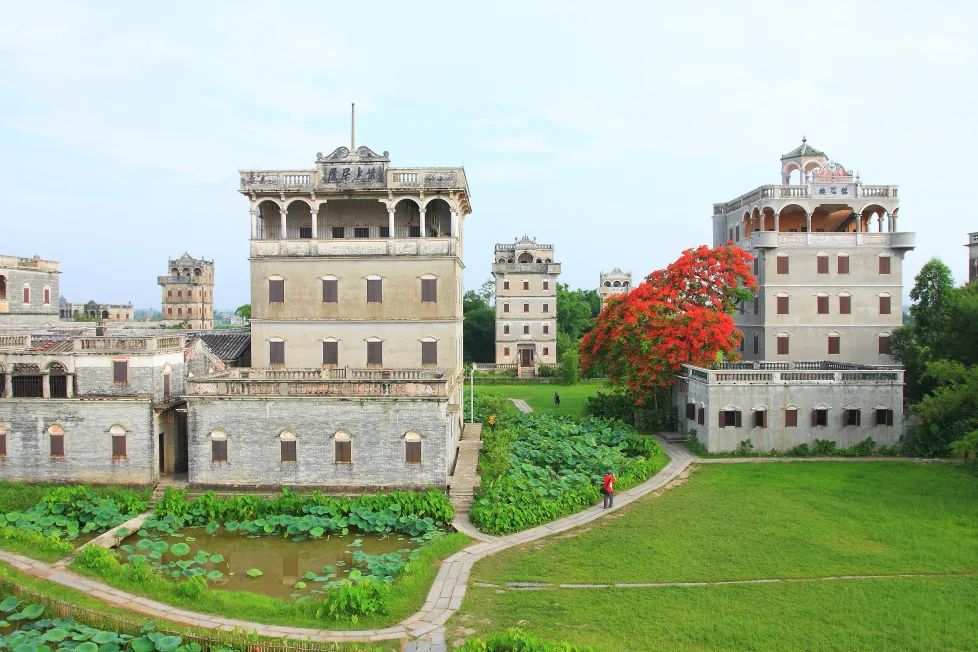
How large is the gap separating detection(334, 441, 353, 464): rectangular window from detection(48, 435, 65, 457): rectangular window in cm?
1032

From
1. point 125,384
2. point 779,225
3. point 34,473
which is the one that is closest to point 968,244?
point 779,225

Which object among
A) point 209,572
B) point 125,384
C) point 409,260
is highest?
point 409,260

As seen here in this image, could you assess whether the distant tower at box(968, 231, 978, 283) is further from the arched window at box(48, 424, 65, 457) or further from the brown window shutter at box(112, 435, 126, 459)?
the arched window at box(48, 424, 65, 457)

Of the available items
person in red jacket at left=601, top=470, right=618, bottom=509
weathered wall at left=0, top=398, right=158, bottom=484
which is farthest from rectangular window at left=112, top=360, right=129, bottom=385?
person in red jacket at left=601, top=470, right=618, bottom=509

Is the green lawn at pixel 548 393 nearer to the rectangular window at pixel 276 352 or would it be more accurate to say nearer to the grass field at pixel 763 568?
the rectangular window at pixel 276 352

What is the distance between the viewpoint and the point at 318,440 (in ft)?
86.1

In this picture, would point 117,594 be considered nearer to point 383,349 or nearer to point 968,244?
point 383,349

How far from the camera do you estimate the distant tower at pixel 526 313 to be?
7012 cm

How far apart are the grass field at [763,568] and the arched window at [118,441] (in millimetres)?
15232

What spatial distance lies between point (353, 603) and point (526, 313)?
55.0 meters

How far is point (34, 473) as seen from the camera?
27406mm

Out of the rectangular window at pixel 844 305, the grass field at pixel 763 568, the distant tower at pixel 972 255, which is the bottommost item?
the grass field at pixel 763 568

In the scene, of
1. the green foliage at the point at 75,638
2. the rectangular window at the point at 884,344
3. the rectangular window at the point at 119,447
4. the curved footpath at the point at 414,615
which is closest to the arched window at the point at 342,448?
the curved footpath at the point at 414,615

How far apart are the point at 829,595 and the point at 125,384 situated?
2394cm
